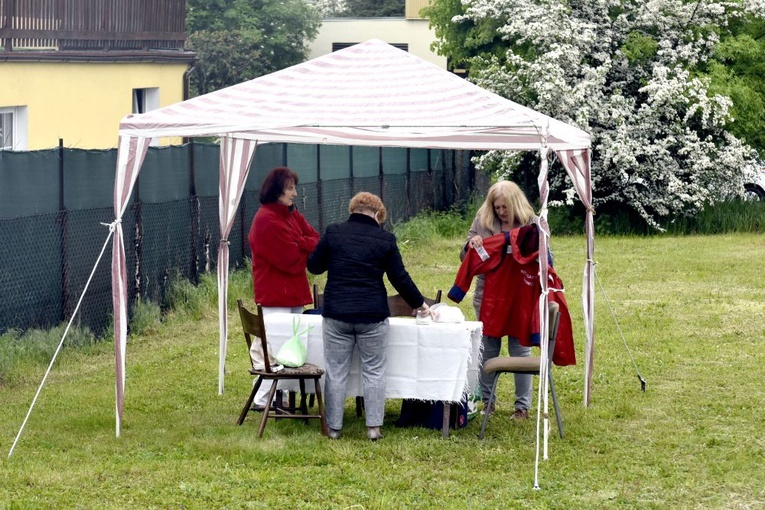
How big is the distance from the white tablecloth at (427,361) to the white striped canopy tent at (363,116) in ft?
2.40

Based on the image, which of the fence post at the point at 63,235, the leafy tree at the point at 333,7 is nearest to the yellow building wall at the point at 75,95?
the fence post at the point at 63,235

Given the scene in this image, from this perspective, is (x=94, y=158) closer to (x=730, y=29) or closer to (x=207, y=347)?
(x=207, y=347)

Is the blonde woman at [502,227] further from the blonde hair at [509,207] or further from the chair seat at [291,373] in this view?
the chair seat at [291,373]

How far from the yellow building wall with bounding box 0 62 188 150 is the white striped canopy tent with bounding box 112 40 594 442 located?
8848mm

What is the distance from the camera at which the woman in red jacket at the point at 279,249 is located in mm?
9320

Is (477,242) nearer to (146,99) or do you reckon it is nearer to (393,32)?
(146,99)

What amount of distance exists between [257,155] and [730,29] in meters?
11.3

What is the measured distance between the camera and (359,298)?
28.0ft

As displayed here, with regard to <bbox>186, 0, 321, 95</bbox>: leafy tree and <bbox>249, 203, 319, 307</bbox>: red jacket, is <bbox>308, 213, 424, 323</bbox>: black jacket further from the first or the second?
<bbox>186, 0, 321, 95</bbox>: leafy tree

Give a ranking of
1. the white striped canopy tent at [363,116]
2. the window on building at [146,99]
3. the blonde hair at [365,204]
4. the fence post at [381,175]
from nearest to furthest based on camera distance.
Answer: the white striped canopy tent at [363,116] → the blonde hair at [365,204] → the window on building at [146,99] → the fence post at [381,175]

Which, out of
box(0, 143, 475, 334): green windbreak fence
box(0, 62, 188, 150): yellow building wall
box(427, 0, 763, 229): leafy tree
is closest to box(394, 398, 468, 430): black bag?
box(0, 143, 475, 334): green windbreak fence

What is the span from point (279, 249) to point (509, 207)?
1.67 meters

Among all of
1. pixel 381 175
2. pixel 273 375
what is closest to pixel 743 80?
pixel 381 175

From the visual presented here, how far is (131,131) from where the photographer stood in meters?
8.60
